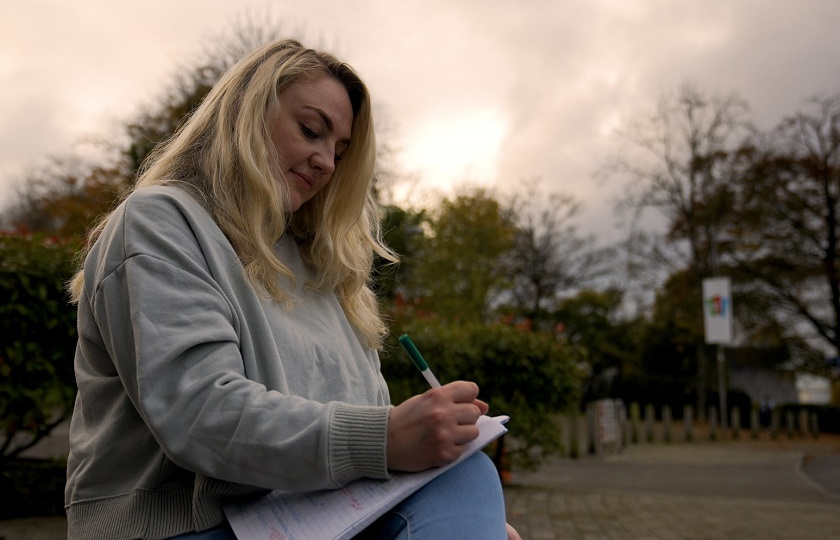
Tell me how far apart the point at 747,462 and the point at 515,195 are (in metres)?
19.4

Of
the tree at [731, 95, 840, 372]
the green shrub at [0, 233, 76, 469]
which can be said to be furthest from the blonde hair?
the tree at [731, 95, 840, 372]

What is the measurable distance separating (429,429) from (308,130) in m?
0.88

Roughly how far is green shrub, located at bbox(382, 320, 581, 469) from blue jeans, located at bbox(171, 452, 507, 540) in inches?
267

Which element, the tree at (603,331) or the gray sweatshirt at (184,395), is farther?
the tree at (603,331)

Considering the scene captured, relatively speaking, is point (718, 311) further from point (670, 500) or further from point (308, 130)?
point (308, 130)

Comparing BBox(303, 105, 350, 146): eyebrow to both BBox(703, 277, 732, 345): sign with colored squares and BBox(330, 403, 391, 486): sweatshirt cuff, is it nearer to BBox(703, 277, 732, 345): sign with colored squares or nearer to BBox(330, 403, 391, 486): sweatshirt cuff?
BBox(330, 403, 391, 486): sweatshirt cuff

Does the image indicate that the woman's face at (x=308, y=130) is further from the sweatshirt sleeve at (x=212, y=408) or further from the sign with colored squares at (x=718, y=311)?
the sign with colored squares at (x=718, y=311)

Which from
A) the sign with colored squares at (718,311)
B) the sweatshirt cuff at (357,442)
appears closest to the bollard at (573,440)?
the sign with colored squares at (718,311)

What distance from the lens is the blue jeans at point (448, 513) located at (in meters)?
1.39

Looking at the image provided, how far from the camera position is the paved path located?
239 inches

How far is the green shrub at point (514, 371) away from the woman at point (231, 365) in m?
6.49

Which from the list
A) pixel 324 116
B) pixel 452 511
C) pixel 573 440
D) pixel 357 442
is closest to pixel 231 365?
pixel 357 442

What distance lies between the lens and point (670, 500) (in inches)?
344

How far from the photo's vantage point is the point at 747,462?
17.1 meters
